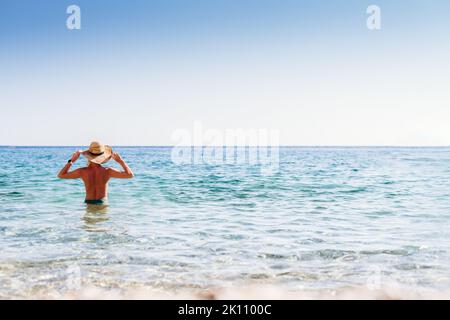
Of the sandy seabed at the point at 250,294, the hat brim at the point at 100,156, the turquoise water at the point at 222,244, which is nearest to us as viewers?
the sandy seabed at the point at 250,294

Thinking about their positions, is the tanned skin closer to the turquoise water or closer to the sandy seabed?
the turquoise water

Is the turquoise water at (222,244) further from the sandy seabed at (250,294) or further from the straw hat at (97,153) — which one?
the straw hat at (97,153)

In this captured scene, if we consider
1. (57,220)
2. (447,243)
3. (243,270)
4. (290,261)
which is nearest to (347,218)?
(447,243)

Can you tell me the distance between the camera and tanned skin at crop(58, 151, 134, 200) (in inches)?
368

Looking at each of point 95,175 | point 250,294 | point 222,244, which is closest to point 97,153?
point 95,175

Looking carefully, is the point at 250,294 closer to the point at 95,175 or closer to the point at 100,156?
the point at 100,156

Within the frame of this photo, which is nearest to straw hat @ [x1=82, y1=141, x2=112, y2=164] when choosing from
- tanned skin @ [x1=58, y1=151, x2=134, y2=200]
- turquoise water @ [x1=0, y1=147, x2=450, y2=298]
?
tanned skin @ [x1=58, y1=151, x2=134, y2=200]

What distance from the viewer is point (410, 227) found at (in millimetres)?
8641

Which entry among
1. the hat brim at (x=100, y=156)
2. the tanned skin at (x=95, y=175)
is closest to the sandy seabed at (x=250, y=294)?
the tanned skin at (x=95, y=175)

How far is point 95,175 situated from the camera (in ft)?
32.9

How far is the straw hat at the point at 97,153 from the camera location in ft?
30.4

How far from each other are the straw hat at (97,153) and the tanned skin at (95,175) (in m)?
0.29

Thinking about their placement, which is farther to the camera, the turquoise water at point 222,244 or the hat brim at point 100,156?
the hat brim at point 100,156
